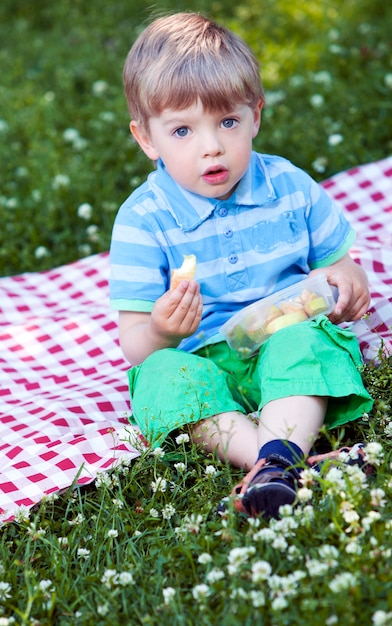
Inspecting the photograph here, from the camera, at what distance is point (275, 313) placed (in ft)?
8.82

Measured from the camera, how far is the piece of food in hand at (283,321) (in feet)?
8.67

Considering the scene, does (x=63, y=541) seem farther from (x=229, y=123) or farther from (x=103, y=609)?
(x=229, y=123)

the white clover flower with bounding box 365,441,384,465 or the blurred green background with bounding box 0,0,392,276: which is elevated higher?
the blurred green background with bounding box 0,0,392,276

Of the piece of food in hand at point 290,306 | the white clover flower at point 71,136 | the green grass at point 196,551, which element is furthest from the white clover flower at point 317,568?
the white clover flower at point 71,136

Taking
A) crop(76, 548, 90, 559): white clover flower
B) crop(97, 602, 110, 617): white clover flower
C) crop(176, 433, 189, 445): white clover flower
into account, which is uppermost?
crop(176, 433, 189, 445): white clover flower

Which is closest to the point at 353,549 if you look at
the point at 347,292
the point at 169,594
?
the point at 169,594

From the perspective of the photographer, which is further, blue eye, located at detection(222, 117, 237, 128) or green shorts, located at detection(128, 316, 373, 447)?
blue eye, located at detection(222, 117, 237, 128)

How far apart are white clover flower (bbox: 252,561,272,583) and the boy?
430 millimetres

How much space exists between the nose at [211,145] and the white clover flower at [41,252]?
1.78 m

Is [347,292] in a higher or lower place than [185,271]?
lower

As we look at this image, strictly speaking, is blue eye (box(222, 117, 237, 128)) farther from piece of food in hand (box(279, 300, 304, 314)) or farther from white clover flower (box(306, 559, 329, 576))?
white clover flower (box(306, 559, 329, 576))

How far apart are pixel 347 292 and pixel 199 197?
519 mm

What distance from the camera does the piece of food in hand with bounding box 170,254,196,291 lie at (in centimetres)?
261

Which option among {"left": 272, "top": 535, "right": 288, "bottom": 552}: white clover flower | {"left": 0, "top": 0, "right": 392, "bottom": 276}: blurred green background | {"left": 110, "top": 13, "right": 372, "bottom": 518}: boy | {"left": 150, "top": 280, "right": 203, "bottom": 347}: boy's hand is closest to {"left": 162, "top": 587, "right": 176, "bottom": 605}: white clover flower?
{"left": 272, "top": 535, "right": 288, "bottom": 552}: white clover flower
